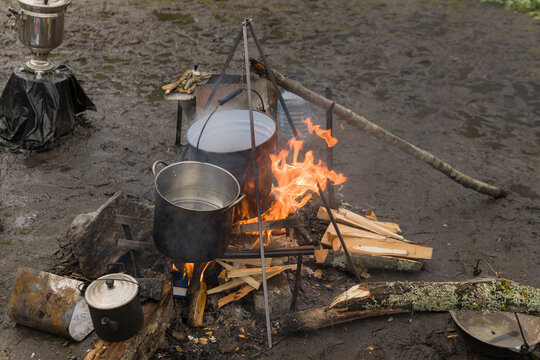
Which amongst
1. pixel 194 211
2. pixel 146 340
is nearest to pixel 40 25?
pixel 194 211

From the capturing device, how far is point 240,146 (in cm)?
533

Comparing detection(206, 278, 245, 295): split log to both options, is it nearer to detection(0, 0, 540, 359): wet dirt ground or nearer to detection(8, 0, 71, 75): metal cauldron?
detection(0, 0, 540, 359): wet dirt ground

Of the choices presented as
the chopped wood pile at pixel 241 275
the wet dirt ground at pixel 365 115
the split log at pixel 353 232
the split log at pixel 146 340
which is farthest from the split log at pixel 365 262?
the split log at pixel 146 340

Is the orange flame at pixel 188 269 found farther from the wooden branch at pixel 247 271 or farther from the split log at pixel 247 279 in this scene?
the wooden branch at pixel 247 271

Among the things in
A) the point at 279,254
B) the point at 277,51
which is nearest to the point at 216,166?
the point at 279,254

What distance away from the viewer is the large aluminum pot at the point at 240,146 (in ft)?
14.7

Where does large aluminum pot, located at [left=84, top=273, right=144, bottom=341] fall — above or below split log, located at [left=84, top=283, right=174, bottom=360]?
above

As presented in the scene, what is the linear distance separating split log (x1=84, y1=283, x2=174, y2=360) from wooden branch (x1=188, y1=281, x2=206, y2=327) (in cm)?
20

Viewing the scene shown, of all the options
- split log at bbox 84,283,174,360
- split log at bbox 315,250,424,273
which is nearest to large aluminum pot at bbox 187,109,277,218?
split log at bbox 315,250,424,273

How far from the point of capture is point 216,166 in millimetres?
4305

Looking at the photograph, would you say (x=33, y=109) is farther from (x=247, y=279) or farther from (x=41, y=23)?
(x=247, y=279)

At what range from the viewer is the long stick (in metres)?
5.59

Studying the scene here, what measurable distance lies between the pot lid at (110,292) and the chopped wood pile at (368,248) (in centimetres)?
223

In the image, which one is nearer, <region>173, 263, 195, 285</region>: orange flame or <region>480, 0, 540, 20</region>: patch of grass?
<region>173, 263, 195, 285</region>: orange flame
